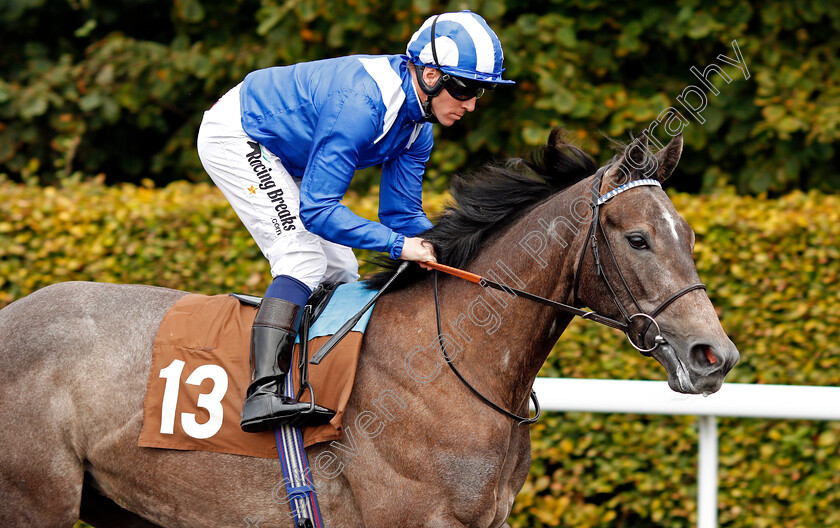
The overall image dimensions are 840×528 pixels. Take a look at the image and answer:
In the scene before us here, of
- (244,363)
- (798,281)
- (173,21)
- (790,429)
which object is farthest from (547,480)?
(173,21)

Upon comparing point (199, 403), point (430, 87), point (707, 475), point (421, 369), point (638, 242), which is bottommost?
point (707, 475)

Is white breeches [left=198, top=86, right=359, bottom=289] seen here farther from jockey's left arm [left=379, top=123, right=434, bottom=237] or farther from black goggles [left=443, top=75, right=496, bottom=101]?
black goggles [left=443, top=75, right=496, bottom=101]

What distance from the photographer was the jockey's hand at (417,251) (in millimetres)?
2883

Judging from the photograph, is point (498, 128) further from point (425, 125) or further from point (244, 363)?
point (244, 363)

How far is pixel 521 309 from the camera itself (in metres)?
2.87

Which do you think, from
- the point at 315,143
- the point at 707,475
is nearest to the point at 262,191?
the point at 315,143

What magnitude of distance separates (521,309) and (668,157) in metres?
0.72

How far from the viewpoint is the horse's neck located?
2836 mm

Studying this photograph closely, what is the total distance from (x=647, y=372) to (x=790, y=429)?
31.4 inches

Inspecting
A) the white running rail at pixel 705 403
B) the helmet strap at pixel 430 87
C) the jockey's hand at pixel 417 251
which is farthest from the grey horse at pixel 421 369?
the white running rail at pixel 705 403

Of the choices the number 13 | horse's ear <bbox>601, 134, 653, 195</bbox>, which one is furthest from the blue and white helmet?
the number 13

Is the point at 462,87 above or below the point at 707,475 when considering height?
above

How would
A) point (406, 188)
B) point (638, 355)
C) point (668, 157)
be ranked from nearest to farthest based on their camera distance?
point (668, 157), point (406, 188), point (638, 355)

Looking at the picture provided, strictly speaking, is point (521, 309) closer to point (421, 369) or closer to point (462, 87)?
point (421, 369)
